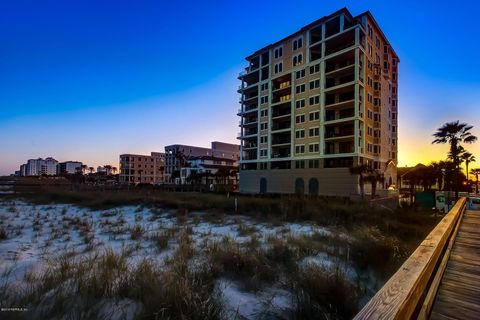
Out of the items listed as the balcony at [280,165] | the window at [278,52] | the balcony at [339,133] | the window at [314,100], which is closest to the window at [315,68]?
the window at [314,100]

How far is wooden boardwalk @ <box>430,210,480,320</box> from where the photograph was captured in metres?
3.41

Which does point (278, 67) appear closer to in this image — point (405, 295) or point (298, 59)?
point (298, 59)

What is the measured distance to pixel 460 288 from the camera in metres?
4.20

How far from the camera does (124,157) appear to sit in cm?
13350

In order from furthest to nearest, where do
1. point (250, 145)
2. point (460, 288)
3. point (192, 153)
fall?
point (192, 153)
point (250, 145)
point (460, 288)

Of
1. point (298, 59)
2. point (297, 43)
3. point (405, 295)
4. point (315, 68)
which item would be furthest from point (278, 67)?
point (405, 295)

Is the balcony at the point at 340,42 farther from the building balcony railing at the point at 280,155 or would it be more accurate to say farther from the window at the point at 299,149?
the building balcony railing at the point at 280,155

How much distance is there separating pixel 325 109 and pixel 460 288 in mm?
43761

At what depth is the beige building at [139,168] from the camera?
133 meters

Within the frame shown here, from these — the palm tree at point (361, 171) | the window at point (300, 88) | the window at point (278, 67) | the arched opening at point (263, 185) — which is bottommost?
the arched opening at point (263, 185)

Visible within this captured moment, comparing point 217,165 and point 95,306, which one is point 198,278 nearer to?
point 95,306

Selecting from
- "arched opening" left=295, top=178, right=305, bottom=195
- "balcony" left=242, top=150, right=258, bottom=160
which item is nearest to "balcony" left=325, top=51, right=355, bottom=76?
"arched opening" left=295, top=178, right=305, bottom=195

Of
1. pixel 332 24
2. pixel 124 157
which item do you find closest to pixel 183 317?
pixel 332 24

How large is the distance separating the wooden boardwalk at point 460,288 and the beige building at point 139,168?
419 feet
